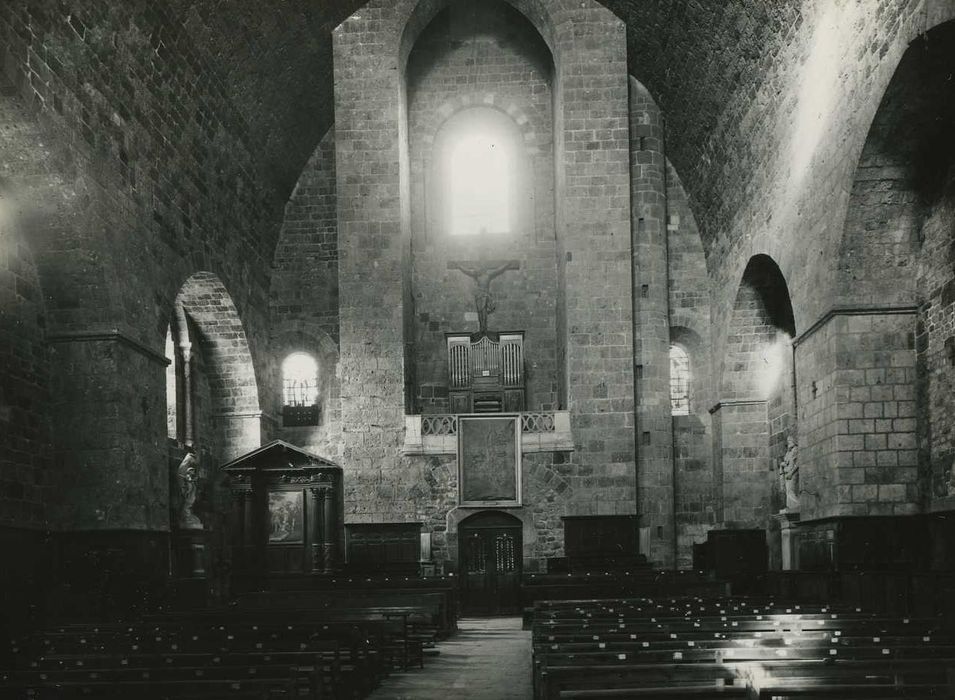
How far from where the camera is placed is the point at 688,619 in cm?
1010

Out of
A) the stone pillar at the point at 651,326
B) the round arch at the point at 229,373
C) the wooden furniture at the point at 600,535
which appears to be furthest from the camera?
the round arch at the point at 229,373

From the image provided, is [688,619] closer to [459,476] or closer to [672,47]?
[459,476]

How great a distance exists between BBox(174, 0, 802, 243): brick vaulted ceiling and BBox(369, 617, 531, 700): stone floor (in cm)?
976

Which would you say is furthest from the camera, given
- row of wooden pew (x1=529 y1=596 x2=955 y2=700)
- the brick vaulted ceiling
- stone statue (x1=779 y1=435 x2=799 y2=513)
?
stone statue (x1=779 y1=435 x2=799 y2=513)

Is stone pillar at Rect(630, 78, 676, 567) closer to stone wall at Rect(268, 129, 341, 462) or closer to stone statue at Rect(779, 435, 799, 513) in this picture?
stone statue at Rect(779, 435, 799, 513)

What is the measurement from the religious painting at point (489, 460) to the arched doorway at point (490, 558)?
497 mm

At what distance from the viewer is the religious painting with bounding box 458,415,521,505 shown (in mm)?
21375

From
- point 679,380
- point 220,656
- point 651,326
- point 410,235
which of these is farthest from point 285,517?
point 220,656

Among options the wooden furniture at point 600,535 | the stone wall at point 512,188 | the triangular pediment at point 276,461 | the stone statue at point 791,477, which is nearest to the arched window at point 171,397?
the triangular pediment at point 276,461

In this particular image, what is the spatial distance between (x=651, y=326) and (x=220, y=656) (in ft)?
53.0

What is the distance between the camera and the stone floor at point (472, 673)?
34.0 feet

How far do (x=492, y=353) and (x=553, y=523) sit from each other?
441cm

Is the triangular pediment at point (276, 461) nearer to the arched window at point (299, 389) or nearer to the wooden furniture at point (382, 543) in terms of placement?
the wooden furniture at point (382, 543)

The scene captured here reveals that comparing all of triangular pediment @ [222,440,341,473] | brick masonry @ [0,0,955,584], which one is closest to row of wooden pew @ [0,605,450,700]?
brick masonry @ [0,0,955,584]
